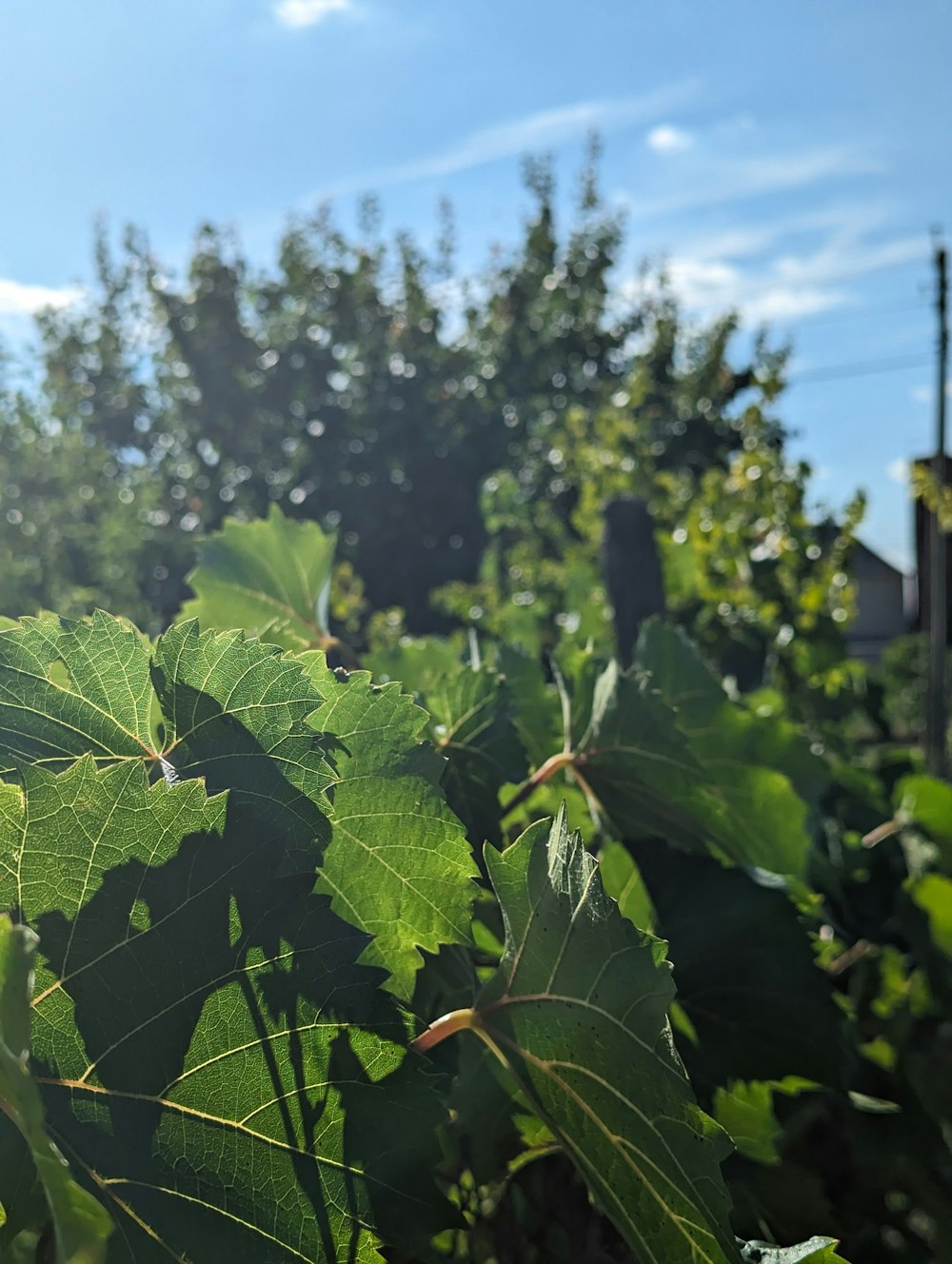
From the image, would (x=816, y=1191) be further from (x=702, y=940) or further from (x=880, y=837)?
(x=880, y=837)

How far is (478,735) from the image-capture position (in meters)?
0.76

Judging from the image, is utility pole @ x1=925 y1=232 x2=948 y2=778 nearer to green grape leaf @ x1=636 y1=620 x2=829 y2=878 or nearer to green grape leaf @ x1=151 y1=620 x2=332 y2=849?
green grape leaf @ x1=636 y1=620 x2=829 y2=878

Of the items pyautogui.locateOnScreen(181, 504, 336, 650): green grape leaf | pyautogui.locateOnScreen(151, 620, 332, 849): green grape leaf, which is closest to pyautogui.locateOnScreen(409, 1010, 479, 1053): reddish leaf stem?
pyautogui.locateOnScreen(151, 620, 332, 849): green grape leaf

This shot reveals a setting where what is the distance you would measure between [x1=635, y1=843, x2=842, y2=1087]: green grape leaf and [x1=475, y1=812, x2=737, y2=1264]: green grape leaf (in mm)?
305

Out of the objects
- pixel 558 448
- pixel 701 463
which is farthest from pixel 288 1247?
pixel 701 463

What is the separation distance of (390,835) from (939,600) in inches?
522

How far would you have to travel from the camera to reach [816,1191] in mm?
1019

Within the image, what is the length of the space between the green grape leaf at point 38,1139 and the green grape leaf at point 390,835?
212mm

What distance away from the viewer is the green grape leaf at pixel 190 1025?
41 cm

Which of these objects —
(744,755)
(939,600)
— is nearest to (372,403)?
(939,600)

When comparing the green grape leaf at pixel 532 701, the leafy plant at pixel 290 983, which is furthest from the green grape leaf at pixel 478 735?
the green grape leaf at pixel 532 701

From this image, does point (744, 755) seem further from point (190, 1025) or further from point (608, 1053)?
point (190, 1025)

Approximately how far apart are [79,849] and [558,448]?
Result: 7.10 m

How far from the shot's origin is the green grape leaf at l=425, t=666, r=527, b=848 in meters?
0.74
